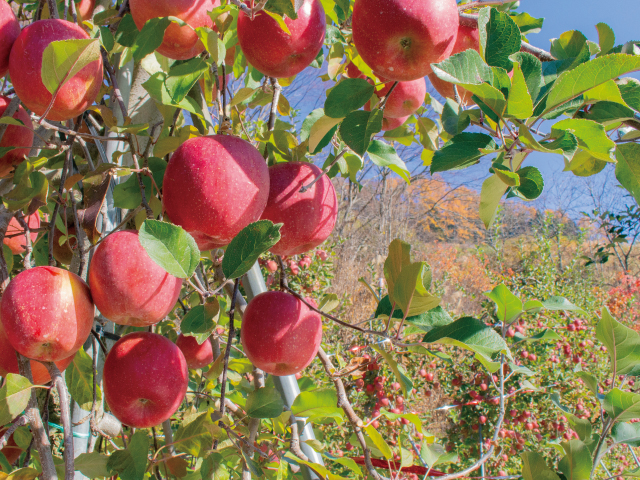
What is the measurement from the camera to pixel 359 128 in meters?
0.43

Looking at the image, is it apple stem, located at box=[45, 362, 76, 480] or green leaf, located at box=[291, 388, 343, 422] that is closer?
apple stem, located at box=[45, 362, 76, 480]

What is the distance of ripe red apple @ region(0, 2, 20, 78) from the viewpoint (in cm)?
43

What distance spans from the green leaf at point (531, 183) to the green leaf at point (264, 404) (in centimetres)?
41

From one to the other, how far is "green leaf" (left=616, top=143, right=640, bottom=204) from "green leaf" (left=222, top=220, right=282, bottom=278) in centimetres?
31

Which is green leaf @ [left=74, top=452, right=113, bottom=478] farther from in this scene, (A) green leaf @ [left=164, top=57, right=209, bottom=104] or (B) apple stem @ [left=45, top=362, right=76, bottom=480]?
(A) green leaf @ [left=164, top=57, right=209, bottom=104]

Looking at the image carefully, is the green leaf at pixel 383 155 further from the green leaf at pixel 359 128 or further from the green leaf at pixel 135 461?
the green leaf at pixel 135 461

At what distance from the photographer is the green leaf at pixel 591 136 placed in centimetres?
31

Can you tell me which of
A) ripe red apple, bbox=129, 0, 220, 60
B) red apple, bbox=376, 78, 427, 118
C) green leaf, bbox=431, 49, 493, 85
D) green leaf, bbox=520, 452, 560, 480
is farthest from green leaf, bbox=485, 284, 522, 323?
ripe red apple, bbox=129, 0, 220, 60

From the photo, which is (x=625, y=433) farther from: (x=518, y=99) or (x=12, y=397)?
(x=12, y=397)

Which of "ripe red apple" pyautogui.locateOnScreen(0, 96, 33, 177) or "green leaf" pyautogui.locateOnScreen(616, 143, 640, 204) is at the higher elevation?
"green leaf" pyautogui.locateOnScreen(616, 143, 640, 204)

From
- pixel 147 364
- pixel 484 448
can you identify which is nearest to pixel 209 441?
pixel 147 364

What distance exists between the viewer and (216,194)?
408mm

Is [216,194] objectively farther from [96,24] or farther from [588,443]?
[588,443]

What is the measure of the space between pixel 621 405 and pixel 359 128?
0.58 m
